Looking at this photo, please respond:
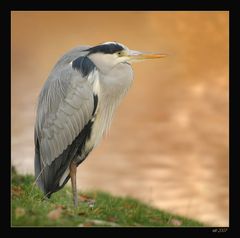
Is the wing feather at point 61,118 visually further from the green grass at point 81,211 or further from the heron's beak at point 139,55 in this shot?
the heron's beak at point 139,55

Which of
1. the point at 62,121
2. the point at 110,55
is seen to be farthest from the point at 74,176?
the point at 110,55

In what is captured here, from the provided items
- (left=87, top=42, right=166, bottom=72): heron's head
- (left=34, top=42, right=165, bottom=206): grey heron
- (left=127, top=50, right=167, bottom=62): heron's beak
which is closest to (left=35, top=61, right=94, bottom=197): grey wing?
(left=34, top=42, right=165, bottom=206): grey heron

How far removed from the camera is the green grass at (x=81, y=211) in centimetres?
443

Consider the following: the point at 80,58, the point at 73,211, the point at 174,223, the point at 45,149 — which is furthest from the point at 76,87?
the point at 174,223

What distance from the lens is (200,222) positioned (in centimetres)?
546

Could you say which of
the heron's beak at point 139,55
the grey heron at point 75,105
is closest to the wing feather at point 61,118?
the grey heron at point 75,105

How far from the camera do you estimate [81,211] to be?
4883 millimetres

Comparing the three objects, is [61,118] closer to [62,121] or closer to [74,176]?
[62,121]

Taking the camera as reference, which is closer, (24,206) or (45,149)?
(24,206)

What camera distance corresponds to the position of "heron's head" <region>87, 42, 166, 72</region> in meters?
5.08

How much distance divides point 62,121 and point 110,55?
2.42 feet

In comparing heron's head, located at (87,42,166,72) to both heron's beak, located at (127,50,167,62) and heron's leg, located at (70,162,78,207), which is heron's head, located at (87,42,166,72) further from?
heron's leg, located at (70,162,78,207)

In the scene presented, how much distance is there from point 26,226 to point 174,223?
1514mm
